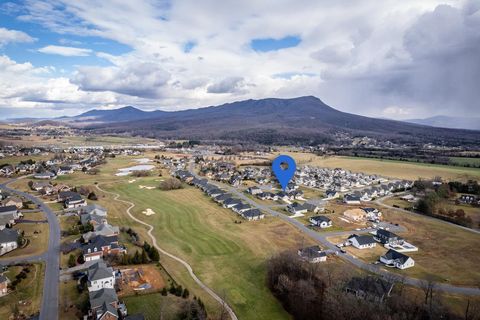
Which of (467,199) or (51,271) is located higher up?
(467,199)

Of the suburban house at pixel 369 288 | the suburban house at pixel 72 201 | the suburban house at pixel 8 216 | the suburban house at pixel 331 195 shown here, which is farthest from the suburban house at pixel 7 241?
the suburban house at pixel 331 195

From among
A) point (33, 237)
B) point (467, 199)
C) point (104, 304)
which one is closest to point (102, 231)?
point (33, 237)

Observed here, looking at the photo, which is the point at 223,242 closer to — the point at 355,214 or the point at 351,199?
the point at 355,214

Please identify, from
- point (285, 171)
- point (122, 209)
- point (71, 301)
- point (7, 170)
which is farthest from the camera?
point (7, 170)

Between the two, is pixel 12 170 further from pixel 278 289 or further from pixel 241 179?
pixel 278 289

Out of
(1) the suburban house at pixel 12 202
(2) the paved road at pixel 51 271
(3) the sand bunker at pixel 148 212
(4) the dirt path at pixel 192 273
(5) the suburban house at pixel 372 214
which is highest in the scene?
(1) the suburban house at pixel 12 202

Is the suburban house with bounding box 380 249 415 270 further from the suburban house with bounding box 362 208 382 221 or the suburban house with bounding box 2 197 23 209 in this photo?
the suburban house with bounding box 2 197 23 209

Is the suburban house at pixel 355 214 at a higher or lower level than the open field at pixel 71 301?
higher

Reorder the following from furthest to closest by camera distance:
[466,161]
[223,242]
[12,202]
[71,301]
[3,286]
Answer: [466,161], [12,202], [223,242], [3,286], [71,301]

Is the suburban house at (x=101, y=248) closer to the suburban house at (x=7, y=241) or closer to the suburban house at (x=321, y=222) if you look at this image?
the suburban house at (x=7, y=241)
